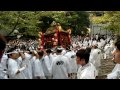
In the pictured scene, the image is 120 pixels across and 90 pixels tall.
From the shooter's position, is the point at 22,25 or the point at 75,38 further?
the point at 75,38

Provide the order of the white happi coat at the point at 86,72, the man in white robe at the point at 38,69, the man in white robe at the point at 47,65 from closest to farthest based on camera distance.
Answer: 1. the white happi coat at the point at 86,72
2. the man in white robe at the point at 38,69
3. the man in white robe at the point at 47,65

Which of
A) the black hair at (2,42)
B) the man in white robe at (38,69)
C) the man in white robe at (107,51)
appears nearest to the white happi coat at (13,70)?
the man in white robe at (38,69)

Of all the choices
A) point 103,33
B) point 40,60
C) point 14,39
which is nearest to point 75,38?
point 103,33

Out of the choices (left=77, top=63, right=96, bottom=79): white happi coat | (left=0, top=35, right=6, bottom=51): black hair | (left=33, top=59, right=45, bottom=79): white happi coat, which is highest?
(left=0, top=35, right=6, bottom=51): black hair

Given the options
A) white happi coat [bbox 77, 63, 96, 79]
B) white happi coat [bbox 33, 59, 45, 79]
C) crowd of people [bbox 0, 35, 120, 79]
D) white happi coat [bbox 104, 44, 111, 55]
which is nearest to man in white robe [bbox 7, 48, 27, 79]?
crowd of people [bbox 0, 35, 120, 79]

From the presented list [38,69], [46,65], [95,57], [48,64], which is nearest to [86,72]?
[38,69]

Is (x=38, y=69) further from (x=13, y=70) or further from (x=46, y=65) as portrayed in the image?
(x=13, y=70)

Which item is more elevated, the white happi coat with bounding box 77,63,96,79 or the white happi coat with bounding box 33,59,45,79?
the white happi coat with bounding box 77,63,96,79

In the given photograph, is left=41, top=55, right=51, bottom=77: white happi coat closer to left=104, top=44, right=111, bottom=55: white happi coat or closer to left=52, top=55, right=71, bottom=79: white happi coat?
left=52, top=55, right=71, bottom=79: white happi coat

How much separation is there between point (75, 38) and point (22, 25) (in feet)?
17.8

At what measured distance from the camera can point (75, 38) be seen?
18.4 meters

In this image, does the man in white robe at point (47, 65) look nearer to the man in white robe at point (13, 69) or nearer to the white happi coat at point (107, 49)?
the man in white robe at point (13, 69)
